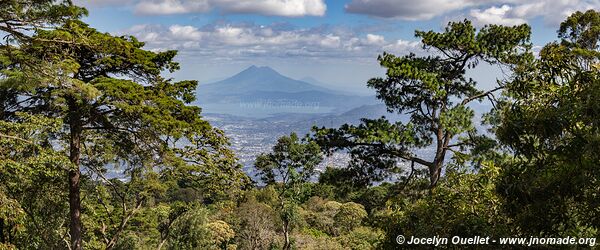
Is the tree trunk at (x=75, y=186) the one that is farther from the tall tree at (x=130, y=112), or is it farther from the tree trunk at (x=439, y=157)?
the tree trunk at (x=439, y=157)

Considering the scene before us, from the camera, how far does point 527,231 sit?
3.85m

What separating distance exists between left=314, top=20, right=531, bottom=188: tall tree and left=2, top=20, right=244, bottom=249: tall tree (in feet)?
9.13

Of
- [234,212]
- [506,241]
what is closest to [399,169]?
[506,241]

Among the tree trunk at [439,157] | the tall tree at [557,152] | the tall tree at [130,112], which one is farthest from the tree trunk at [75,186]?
the tall tree at [557,152]

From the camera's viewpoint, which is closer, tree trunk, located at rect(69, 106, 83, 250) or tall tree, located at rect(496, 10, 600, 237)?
tall tree, located at rect(496, 10, 600, 237)

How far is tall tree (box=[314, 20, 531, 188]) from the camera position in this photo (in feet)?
30.2

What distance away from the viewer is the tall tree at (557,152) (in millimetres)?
3316

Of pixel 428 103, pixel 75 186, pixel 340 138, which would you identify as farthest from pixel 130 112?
pixel 428 103

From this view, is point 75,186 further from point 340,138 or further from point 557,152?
point 557,152

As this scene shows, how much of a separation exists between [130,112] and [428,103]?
21.1 ft

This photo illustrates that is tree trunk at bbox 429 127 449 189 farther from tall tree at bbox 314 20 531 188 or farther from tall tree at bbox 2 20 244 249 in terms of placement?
tall tree at bbox 2 20 244 249

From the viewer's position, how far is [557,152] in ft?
11.6

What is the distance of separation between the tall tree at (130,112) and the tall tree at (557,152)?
22.3 ft

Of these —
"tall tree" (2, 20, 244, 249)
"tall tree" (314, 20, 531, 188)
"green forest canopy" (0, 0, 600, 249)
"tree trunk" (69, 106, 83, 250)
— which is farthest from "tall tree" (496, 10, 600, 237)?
"tree trunk" (69, 106, 83, 250)
